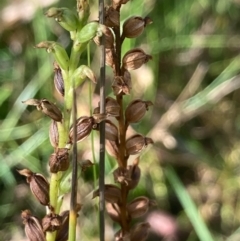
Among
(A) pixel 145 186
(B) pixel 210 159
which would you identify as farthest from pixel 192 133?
(A) pixel 145 186

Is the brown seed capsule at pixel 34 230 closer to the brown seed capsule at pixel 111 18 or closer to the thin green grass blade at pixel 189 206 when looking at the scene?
the brown seed capsule at pixel 111 18

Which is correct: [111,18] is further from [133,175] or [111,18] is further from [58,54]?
[133,175]

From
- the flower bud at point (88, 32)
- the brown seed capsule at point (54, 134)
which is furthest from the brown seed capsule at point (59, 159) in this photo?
the flower bud at point (88, 32)

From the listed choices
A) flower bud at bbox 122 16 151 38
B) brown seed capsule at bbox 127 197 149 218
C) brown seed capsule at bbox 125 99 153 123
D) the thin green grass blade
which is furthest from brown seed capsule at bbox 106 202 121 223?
the thin green grass blade

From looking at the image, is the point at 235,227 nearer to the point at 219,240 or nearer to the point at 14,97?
the point at 219,240

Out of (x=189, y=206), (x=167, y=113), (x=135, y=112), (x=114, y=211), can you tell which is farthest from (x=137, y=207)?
(x=167, y=113)

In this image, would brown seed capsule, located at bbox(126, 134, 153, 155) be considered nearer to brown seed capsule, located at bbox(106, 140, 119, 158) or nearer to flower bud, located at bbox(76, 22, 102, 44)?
brown seed capsule, located at bbox(106, 140, 119, 158)
